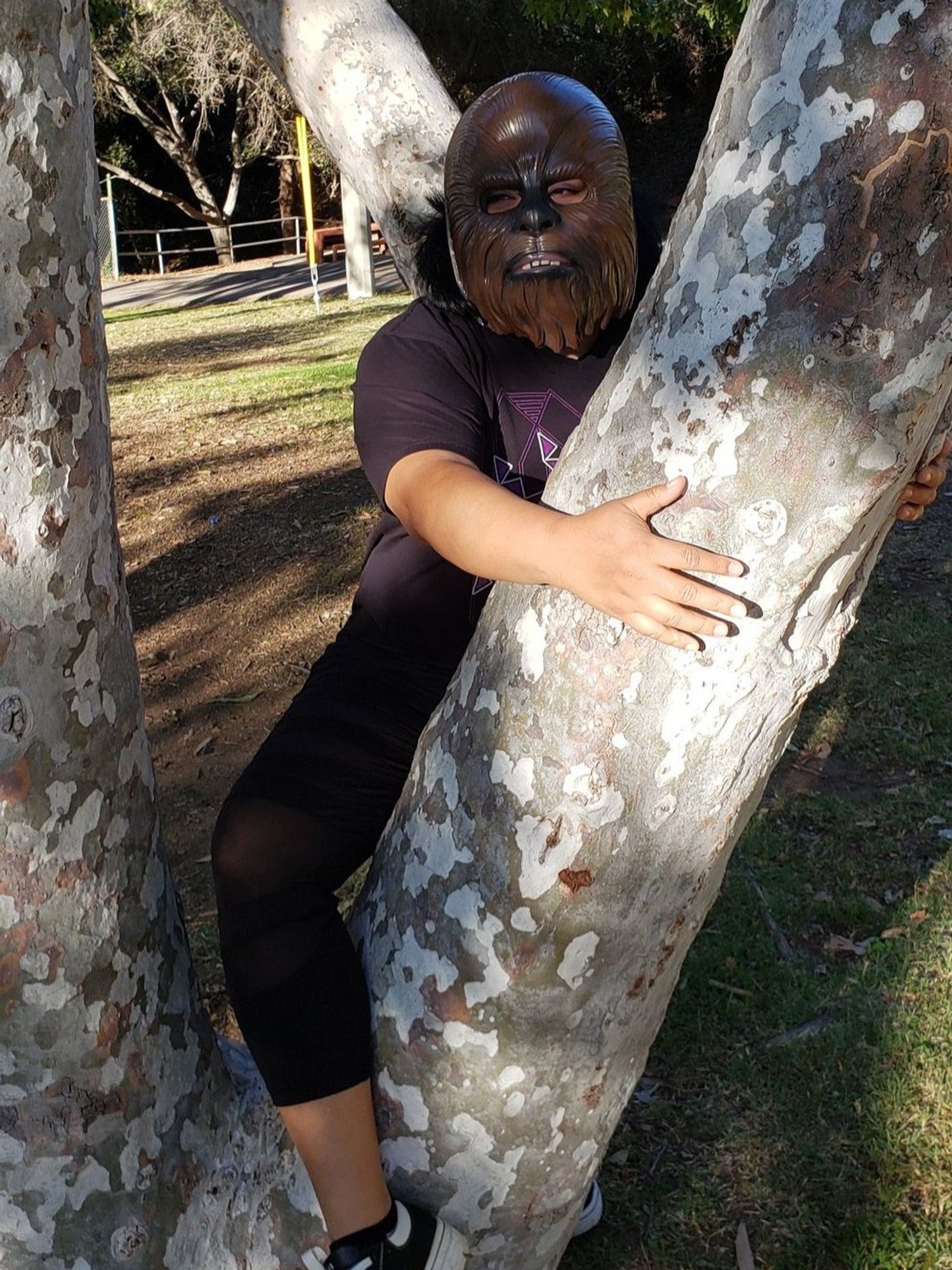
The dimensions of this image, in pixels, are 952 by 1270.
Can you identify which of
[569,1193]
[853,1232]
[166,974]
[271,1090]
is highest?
[166,974]

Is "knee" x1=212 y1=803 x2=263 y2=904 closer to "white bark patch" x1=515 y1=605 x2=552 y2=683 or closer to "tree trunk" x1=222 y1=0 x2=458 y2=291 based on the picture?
"white bark patch" x1=515 y1=605 x2=552 y2=683

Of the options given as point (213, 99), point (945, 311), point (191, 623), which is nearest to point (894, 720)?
point (191, 623)

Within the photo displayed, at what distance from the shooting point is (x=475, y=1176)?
1.85 metres

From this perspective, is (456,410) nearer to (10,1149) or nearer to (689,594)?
(689,594)

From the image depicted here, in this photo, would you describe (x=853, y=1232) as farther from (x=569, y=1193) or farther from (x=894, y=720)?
(x=894, y=720)

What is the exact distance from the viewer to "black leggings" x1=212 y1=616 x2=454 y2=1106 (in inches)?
→ 74.3

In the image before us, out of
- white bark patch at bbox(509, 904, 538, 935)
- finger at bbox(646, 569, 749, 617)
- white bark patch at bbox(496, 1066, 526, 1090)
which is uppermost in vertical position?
finger at bbox(646, 569, 749, 617)

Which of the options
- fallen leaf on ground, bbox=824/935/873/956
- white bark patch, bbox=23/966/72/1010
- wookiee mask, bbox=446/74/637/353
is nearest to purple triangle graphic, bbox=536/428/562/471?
wookiee mask, bbox=446/74/637/353

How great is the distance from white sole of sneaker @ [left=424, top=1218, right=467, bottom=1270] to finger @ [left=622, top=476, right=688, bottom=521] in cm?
108

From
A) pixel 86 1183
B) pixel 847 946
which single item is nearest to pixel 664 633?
pixel 86 1183

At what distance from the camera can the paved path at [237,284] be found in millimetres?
20297

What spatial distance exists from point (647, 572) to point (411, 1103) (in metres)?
0.87

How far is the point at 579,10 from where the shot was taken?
1241cm

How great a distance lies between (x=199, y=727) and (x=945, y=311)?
3799 millimetres
